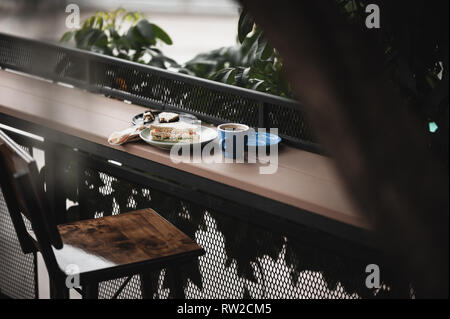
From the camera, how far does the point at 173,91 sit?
2.11 m

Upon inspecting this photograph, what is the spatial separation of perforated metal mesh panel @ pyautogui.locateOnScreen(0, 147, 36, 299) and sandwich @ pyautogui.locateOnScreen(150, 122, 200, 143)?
2.97 feet

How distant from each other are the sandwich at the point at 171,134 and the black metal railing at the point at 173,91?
0.22 metres

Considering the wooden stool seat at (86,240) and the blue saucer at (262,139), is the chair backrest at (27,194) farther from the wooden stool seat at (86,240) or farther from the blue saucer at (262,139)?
the blue saucer at (262,139)

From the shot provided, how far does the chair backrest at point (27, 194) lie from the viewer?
1273 millimetres

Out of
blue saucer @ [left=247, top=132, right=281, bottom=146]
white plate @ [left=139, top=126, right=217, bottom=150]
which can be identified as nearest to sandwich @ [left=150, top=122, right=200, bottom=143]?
white plate @ [left=139, top=126, right=217, bottom=150]

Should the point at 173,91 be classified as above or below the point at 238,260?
above

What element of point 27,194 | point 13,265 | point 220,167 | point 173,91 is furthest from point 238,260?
point 13,265

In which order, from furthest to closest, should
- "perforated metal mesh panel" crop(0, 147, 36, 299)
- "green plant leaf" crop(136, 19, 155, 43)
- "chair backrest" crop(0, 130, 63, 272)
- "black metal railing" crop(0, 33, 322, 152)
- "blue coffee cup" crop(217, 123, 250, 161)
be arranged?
"green plant leaf" crop(136, 19, 155, 43), "perforated metal mesh panel" crop(0, 147, 36, 299), "black metal railing" crop(0, 33, 322, 152), "blue coffee cup" crop(217, 123, 250, 161), "chair backrest" crop(0, 130, 63, 272)

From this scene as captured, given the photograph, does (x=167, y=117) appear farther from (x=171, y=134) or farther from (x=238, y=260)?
(x=238, y=260)

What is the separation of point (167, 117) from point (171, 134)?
0.54 feet

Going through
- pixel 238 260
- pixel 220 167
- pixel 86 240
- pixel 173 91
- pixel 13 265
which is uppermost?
pixel 173 91

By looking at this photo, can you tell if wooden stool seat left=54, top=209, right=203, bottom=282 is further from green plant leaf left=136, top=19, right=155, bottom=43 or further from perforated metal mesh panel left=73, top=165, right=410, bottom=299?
green plant leaf left=136, top=19, right=155, bottom=43

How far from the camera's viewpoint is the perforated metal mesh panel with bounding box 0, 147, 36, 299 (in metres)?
2.33
